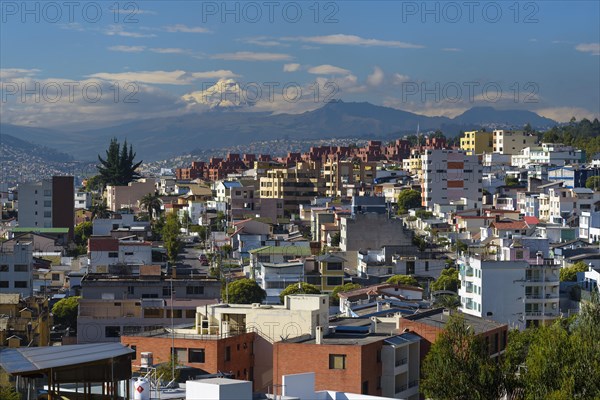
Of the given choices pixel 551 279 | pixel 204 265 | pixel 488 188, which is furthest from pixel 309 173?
pixel 551 279

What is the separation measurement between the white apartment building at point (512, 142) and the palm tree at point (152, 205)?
3707cm

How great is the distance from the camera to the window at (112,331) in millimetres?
31672

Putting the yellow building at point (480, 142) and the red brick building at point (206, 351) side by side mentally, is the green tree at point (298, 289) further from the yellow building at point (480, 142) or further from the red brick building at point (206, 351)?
the yellow building at point (480, 142)

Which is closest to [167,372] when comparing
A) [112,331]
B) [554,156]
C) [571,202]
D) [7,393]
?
[7,393]

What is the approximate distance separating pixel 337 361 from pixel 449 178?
206 feet

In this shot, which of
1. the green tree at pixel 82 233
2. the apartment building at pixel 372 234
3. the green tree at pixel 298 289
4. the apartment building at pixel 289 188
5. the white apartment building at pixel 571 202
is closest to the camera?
the green tree at pixel 298 289

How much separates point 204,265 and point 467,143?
2735 inches

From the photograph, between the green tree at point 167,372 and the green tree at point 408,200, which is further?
the green tree at point 408,200

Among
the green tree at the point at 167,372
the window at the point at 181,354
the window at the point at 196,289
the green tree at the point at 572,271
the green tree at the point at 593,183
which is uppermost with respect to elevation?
the green tree at the point at 593,183

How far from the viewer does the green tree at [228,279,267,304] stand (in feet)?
134

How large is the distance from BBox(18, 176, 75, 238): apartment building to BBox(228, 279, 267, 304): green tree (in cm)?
2907

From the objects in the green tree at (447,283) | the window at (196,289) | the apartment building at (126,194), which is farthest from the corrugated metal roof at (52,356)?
the apartment building at (126,194)

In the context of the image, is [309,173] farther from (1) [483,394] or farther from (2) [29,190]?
(1) [483,394]

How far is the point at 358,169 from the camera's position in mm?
96250
